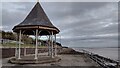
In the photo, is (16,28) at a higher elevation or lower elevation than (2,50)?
higher

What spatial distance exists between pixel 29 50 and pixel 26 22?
533 inches

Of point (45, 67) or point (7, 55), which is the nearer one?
point (45, 67)

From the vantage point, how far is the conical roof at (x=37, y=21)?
49.8 feet

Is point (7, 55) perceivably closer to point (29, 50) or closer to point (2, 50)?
point (2, 50)

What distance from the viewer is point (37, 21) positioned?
15.8 m

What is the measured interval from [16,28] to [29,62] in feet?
12.3

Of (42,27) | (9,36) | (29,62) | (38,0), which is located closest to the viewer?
(29,62)

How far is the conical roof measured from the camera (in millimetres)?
15180

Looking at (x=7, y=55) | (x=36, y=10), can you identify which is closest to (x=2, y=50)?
(x=7, y=55)

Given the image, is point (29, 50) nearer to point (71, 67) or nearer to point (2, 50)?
point (2, 50)

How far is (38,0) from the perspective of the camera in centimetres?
1800

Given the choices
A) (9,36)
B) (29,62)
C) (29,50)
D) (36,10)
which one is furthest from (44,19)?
(9,36)

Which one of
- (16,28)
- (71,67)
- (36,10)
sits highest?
(36,10)

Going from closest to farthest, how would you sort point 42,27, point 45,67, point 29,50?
point 45,67, point 42,27, point 29,50
